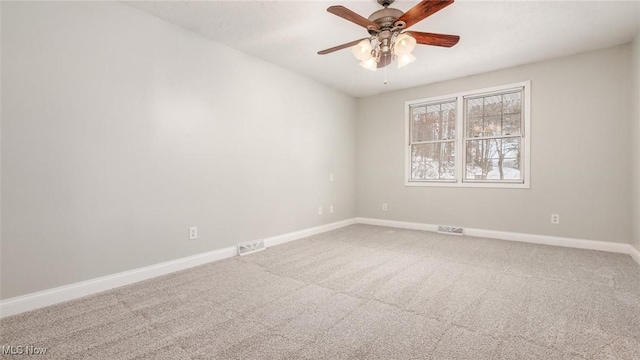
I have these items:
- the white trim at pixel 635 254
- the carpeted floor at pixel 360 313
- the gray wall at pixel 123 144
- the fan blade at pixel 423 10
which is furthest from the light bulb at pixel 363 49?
the white trim at pixel 635 254

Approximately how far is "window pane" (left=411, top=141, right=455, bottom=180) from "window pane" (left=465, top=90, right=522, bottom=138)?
430 mm

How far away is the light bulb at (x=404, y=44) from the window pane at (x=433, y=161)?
273 cm

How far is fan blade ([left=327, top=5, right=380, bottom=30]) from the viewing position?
6.55 feet

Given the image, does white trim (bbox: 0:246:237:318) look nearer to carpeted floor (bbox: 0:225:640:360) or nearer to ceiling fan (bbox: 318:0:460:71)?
carpeted floor (bbox: 0:225:640:360)

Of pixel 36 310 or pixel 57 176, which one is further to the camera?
pixel 57 176

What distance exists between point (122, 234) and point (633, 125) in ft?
18.2

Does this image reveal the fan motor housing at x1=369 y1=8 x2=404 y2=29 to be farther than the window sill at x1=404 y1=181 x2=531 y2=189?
No

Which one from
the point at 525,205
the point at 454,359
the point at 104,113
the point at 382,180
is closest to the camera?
the point at 454,359

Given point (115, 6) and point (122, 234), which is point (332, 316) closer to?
point (122, 234)

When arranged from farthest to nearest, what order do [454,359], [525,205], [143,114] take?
[525,205] < [143,114] < [454,359]

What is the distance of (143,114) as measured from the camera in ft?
8.51

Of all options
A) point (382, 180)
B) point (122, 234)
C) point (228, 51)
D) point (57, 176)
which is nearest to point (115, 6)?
point (228, 51)

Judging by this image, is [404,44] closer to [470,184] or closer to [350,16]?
[350,16]

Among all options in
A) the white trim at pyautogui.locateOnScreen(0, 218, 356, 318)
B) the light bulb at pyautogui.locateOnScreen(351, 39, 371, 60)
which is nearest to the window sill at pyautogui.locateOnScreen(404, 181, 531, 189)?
the light bulb at pyautogui.locateOnScreen(351, 39, 371, 60)
